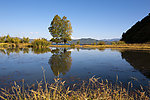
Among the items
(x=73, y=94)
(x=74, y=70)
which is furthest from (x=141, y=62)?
(x=73, y=94)

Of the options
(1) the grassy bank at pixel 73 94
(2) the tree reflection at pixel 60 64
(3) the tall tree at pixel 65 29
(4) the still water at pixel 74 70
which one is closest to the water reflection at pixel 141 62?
(4) the still water at pixel 74 70

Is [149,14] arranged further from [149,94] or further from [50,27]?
[149,94]

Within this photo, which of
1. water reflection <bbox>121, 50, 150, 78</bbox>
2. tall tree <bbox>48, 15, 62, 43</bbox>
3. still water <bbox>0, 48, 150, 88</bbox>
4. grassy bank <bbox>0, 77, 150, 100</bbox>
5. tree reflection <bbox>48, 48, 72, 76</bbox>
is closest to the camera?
grassy bank <bbox>0, 77, 150, 100</bbox>

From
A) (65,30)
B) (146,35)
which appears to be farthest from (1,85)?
(146,35)

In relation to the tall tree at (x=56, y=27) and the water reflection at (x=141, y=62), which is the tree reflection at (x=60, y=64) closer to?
the water reflection at (x=141, y=62)

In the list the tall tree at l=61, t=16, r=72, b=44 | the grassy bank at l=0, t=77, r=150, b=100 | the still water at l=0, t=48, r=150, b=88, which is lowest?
the still water at l=0, t=48, r=150, b=88

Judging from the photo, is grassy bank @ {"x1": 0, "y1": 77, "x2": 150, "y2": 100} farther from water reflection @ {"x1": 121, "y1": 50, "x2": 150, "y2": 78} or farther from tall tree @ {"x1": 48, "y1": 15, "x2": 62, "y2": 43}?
tall tree @ {"x1": 48, "y1": 15, "x2": 62, "y2": 43}

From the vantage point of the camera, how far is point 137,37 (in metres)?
55.2

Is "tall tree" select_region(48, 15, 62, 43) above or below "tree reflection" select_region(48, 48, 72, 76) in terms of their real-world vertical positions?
above

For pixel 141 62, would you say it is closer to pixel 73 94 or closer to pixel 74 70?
pixel 74 70

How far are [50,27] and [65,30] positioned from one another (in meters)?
5.95

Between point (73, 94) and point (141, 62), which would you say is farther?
point (141, 62)

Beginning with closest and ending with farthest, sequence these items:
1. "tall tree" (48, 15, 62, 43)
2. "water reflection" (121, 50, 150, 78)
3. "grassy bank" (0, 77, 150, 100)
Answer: "grassy bank" (0, 77, 150, 100), "water reflection" (121, 50, 150, 78), "tall tree" (48, 15, 62, 43)

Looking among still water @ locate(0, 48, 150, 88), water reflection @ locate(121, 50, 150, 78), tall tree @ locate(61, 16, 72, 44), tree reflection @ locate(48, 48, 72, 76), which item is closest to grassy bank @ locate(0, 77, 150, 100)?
still water @ locate(0, 48, 150, 88)
